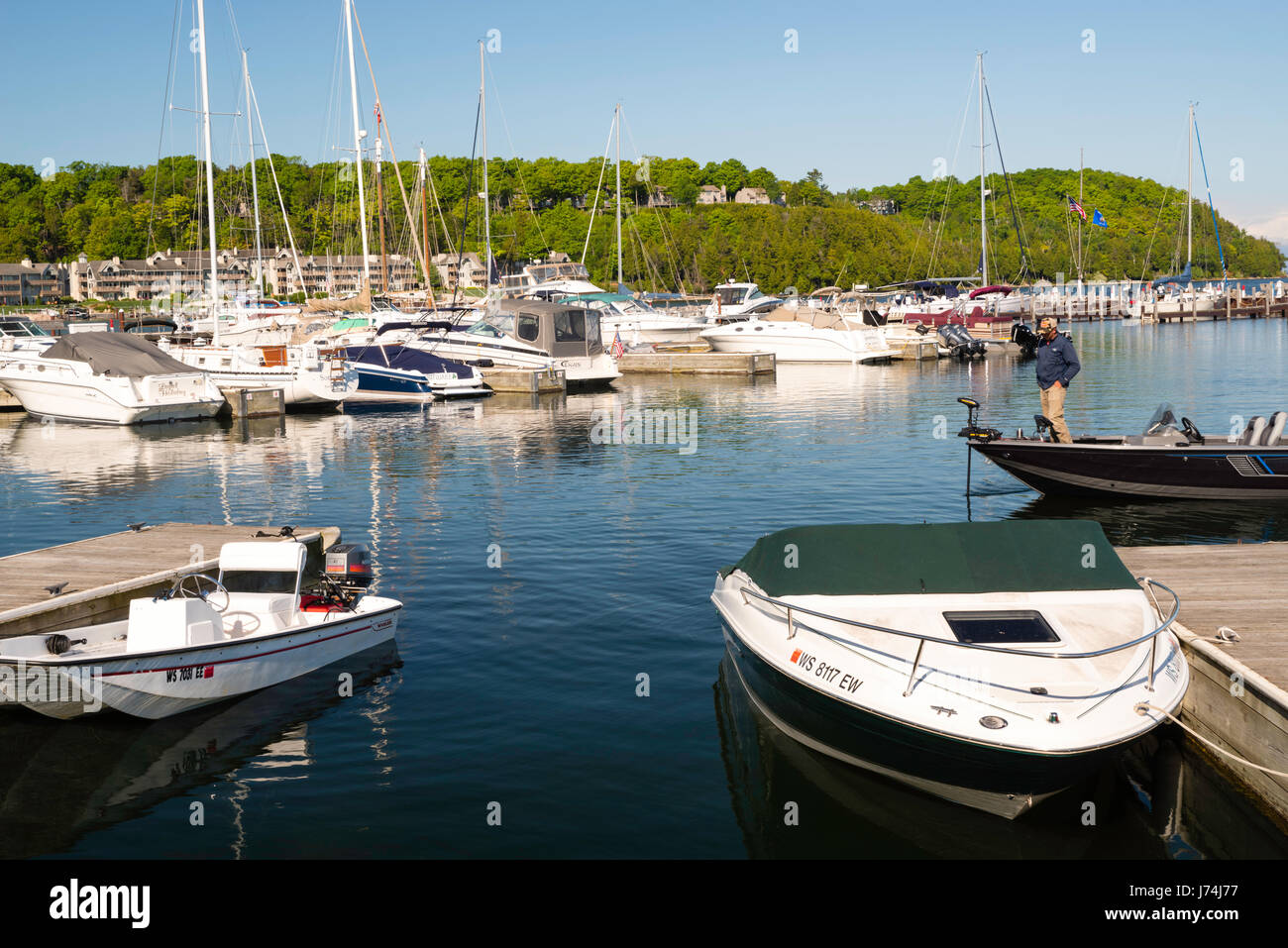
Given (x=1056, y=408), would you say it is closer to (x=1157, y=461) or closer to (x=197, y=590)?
(x=1157, y=461)

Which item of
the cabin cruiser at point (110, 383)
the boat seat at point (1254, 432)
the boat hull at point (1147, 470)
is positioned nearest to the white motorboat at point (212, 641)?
the boat hull at point (1147, 470)

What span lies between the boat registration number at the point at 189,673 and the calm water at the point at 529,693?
537 millimetres

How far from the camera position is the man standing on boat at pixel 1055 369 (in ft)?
67.2

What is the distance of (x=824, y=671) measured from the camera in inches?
376

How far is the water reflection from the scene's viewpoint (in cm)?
977

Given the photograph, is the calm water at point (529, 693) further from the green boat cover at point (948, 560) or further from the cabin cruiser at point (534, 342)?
the cabin cruiser at point (534, 342)

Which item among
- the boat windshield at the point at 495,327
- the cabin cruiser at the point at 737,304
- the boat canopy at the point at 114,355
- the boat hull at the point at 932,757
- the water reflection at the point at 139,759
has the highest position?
the cabin cruiser at the point at 737,304

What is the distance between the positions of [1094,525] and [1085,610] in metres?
0.98

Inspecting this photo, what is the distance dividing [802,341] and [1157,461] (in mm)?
42371

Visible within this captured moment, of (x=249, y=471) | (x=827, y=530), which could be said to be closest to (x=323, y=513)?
(x=249, y=471)

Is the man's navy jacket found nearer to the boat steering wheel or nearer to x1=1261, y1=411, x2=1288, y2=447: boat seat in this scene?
x1=1261, y1=411, x2=1288, y2=447: boat seat

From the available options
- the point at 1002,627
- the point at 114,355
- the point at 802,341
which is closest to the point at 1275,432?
the point at 1002,627

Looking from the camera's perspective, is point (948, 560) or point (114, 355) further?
point (114, 355)
